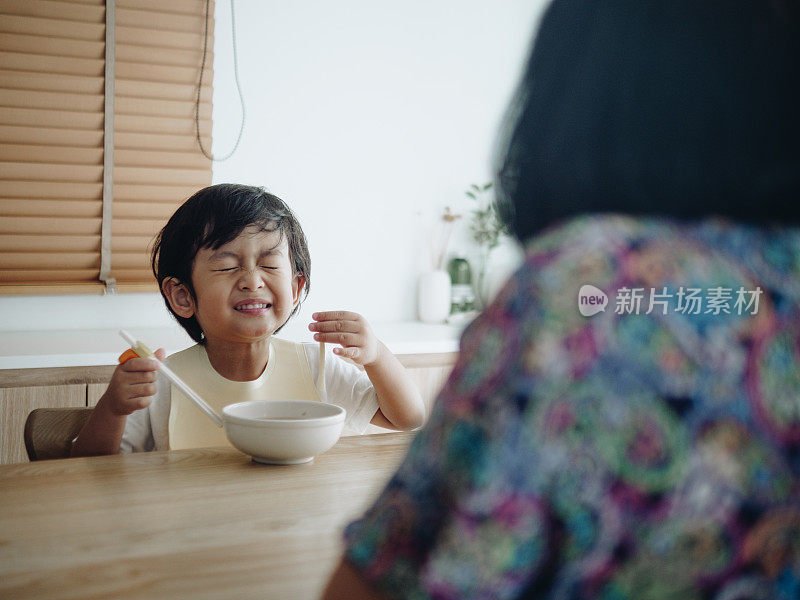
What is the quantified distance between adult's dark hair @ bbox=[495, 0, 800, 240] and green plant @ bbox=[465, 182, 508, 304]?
8.79 ft

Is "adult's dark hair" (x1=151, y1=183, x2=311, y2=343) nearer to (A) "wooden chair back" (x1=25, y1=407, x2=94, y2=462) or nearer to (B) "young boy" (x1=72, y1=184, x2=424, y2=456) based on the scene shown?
(B) "young boy" (x1=72, y1=184, x2=424, y2=456)

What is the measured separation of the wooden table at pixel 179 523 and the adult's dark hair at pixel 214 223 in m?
0.52

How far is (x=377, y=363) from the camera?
133 centimetres

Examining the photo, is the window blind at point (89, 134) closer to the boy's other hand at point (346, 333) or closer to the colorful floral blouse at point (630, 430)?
the boy's other hand at point (346, 333)

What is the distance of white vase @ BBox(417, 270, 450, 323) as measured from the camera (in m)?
2.89

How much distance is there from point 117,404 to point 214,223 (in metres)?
0.47

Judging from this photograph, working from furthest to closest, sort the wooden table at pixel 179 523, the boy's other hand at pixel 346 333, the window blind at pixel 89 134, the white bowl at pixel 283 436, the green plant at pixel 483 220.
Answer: the green plant at pixel 483 220, the window blind at pixel 89 134, the boy's other hand at pixel 346 333, the white bowl at pixel 283 436, the wooden table at pixel 179 523

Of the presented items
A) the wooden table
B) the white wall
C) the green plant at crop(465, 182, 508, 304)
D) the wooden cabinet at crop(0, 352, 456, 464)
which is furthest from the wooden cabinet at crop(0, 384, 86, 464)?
the green plant at crop(465, 182, 508, 304)

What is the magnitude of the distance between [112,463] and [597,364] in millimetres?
801

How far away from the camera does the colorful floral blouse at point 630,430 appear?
1.06ft

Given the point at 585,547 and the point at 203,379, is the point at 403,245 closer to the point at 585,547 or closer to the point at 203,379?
the point at 203,379

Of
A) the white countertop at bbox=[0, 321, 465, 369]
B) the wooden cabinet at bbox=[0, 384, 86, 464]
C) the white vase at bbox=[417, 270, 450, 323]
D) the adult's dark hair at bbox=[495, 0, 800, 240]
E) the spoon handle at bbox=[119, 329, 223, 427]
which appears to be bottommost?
the wooden cabinet at bbox=[0, 384, 86, 464]

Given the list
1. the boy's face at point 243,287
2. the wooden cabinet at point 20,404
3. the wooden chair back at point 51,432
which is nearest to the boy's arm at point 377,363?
the boy's face at point 243,287

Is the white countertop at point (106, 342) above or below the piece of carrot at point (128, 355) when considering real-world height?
below
